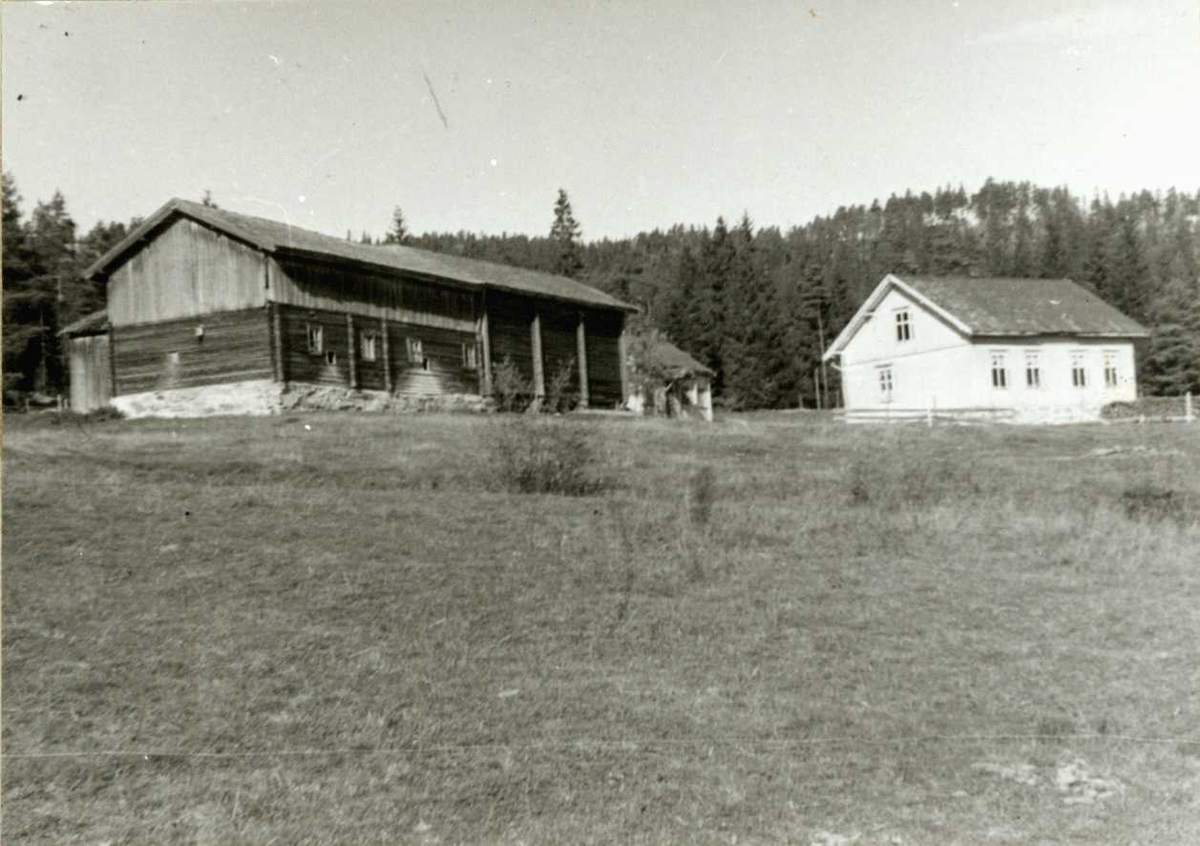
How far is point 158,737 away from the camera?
813cm

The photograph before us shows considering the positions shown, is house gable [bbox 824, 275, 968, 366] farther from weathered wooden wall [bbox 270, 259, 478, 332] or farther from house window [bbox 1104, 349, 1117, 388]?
weathered wooden wall [bbox 270, 259, 478, 332]

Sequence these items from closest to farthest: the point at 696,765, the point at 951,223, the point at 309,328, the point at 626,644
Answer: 1. the point at 696,765
2. the point at 626,644
3. the point at 309,328
4. the point at 951,223

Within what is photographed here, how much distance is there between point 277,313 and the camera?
1238 inches

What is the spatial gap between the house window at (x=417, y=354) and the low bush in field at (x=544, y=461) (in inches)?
660

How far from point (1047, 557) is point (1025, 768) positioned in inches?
286

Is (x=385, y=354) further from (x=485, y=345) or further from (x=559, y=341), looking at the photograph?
(x=559, y=341)

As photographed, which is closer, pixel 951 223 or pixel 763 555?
pixel 763 555

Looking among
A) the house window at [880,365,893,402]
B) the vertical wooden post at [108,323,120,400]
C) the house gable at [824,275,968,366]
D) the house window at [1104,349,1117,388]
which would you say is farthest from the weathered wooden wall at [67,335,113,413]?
the house window at [1104,349,1117,388]

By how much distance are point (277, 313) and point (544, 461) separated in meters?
15.4

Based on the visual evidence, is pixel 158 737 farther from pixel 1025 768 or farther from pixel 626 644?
pixel 1025 768

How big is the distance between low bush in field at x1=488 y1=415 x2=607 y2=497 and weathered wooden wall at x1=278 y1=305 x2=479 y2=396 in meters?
14.1

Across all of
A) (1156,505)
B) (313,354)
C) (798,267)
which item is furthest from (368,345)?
→ (798,267)

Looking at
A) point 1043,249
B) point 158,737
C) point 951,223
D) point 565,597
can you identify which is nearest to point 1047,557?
point 565,597

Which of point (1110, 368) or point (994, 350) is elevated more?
point (994, 350)
